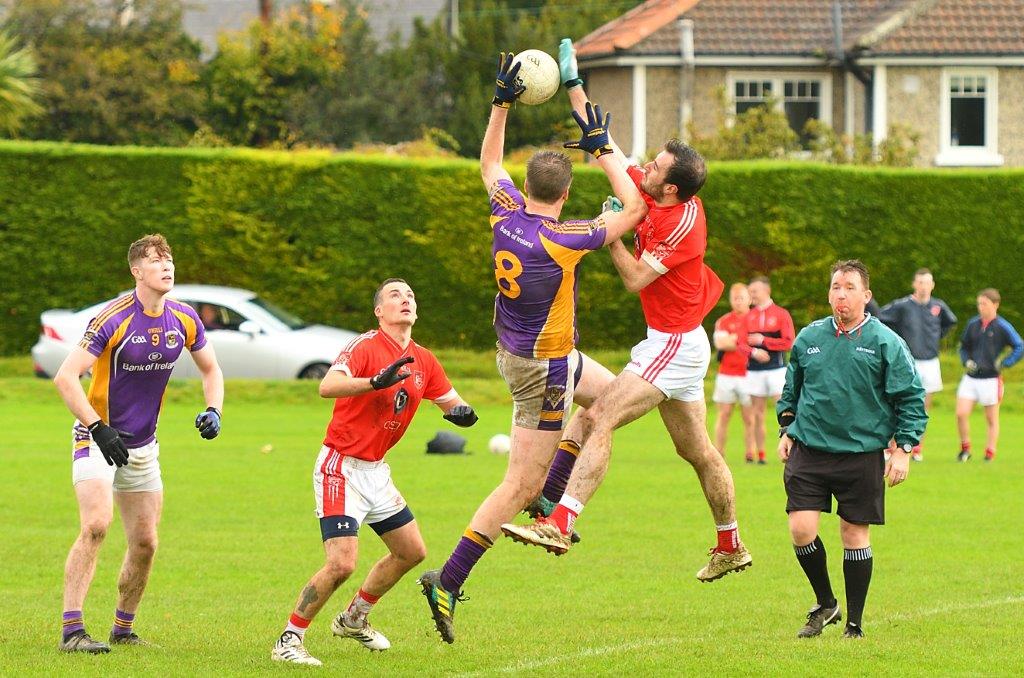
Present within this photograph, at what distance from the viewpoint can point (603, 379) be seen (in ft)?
32.6

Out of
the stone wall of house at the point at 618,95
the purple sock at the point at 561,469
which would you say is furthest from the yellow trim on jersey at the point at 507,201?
the stone wall of house at the point at 618,95

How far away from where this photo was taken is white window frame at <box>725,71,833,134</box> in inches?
1510

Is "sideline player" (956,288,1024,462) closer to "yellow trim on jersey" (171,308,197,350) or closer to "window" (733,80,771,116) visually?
"yellow trim on jersey" (171,308,197,350)

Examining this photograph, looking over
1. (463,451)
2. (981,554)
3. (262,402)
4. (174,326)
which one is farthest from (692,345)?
(262,402)

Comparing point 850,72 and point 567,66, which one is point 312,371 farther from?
point 567,66

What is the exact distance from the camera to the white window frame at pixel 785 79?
1510 inches

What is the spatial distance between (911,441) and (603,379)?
6.15 ft

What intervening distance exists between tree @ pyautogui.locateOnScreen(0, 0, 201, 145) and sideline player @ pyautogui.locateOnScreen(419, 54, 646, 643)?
3499 centimetres

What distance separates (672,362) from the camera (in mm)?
9664

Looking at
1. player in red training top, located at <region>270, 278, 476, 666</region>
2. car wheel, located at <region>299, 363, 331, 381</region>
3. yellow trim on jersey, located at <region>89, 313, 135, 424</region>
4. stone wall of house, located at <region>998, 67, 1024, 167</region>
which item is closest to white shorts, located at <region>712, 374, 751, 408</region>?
car wheel, located at <region>299, 363, 331, 381</region>

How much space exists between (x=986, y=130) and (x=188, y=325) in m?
31.4

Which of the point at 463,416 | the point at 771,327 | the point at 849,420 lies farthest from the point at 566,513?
the point at 771,327

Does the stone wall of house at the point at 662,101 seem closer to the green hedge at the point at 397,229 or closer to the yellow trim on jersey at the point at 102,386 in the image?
the green hedge at the point at 397,229

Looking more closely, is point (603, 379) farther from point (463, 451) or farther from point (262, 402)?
point (262, 402)
